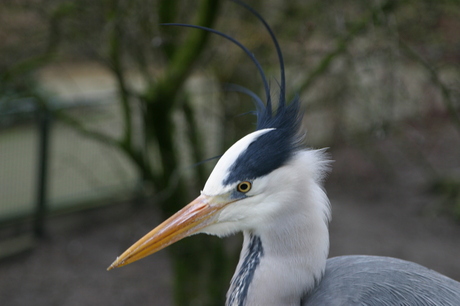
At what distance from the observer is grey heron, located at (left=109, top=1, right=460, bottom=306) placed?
6.99ft

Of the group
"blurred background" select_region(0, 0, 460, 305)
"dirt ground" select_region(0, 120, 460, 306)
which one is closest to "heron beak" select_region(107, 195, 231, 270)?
"blurred background" select_region(0, 0, 460, 305)

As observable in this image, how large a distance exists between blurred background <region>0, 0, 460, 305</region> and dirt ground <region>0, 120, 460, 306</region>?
0.02 m

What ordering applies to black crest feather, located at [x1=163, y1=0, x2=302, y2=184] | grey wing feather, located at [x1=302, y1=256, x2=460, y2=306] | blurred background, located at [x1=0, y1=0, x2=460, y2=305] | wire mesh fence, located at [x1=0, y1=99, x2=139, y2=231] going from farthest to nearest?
wire mesh fence, located at [x1=0, y1=99, x2=139, y2=231]
blurred background, located at [x1=0, y1=0, x2=460, y2=305]
grey wing feather, located at [x1=302, y1=256, x2=460, y2=306]
black crest feather, located at [x1=163, y1=0, x2=302, y2=184]

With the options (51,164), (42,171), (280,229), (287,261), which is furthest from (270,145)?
(51,164)

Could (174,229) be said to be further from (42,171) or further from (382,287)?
(42,171)

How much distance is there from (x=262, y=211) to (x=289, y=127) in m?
0.36

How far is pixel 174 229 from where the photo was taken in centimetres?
214

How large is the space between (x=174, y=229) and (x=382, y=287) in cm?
88

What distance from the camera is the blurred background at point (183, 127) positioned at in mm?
3619

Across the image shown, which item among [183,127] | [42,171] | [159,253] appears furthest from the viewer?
[159,253]

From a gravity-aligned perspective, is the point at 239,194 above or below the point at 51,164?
above

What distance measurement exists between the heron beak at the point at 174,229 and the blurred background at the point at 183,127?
2.23 feet

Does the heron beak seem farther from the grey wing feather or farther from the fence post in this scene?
the fence post

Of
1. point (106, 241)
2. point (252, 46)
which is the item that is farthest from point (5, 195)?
point (252, 46)
